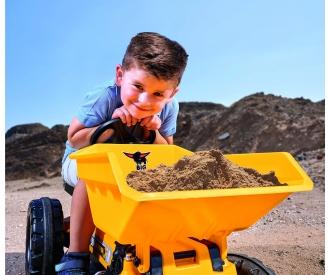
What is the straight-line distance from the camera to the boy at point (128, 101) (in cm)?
234

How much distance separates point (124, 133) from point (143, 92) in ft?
1.06

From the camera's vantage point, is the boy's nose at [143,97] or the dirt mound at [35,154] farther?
the dirt mound at [35,154]

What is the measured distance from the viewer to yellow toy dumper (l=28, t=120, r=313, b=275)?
172 cm

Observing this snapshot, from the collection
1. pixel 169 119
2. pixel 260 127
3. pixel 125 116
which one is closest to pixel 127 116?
pixel 125 116

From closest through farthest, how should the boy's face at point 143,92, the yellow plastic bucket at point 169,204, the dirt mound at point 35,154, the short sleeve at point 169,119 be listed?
1. the yellow plastic bucket at point 169,204
2. the boy's face at point 143,92
3. the short sleeve at point 169,119
4. the dirt mound at point 35,154

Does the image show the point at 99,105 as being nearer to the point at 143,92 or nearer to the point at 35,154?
the point at 143,92

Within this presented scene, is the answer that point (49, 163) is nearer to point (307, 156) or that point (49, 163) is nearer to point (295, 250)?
point (307, 156)

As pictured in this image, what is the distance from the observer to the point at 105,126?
8.07 feet

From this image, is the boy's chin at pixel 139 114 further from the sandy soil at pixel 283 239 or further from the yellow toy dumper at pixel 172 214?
the sandy soil at pixel 283 239

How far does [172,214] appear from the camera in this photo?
5.79 feet

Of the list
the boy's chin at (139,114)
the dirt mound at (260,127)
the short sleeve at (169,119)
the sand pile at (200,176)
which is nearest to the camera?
the sand pile at (200,176)

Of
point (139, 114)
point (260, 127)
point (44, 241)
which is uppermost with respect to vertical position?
point (139, 114)

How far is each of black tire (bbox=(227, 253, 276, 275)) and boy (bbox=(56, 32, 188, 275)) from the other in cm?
81

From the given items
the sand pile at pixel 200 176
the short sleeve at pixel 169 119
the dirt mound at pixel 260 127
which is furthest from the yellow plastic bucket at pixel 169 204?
the dirt mound at pixel 260 127
